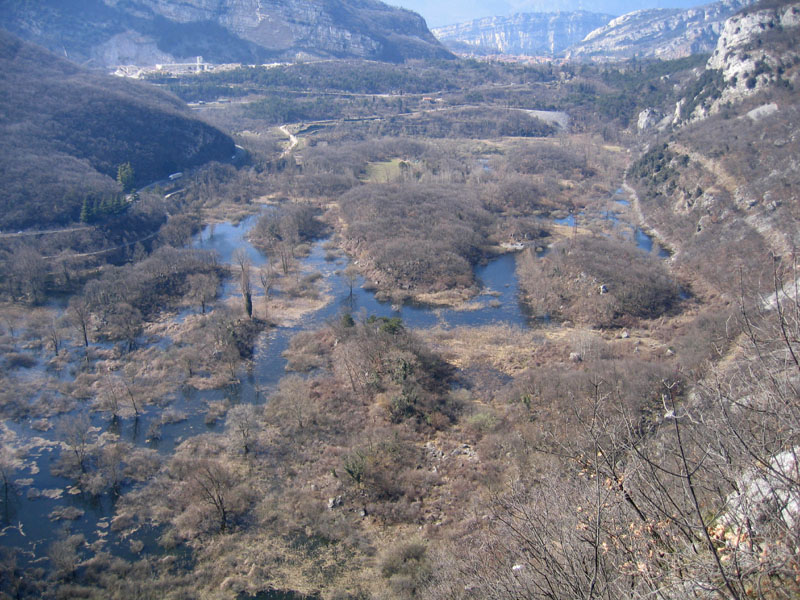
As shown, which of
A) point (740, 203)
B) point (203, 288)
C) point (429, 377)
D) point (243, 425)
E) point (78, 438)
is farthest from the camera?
point (740, 203)

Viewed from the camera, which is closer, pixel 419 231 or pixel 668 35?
pixel 419 231

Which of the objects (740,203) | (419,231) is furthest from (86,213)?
(740,203)

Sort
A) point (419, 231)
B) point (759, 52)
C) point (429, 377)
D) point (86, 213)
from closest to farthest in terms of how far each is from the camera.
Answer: point (429, 377)
point (86, 213)
point (419, 231)
point (759, 52)

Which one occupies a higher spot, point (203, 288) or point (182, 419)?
point (203, 288)

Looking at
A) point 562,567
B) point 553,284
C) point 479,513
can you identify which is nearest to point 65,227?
point 553,284

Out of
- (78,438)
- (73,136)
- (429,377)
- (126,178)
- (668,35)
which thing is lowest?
(78,438)

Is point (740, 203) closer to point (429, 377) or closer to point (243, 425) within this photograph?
point (429, 377)

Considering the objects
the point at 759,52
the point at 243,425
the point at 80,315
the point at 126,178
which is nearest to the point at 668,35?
the point at 759,52
